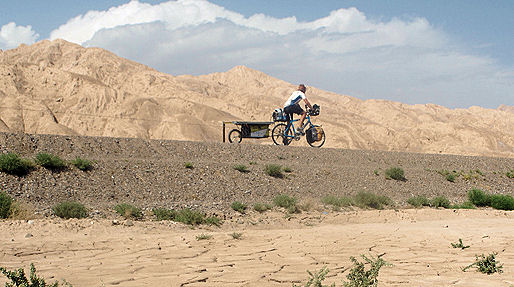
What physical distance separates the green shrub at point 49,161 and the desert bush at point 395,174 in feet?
42.1

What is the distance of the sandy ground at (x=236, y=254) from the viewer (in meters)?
5.52

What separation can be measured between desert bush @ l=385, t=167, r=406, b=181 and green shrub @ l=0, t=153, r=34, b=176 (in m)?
13.8

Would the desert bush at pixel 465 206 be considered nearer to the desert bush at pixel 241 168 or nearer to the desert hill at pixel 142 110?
the desert bush at pixel 241 168

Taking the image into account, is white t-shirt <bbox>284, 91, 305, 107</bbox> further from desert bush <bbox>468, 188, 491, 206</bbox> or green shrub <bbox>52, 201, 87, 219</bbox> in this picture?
green shrub <bbox>52, 201, 87, 219</bbox>

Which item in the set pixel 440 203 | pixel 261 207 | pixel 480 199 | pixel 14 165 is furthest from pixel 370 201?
pixel 14 165

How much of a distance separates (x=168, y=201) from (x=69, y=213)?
11.6 feet

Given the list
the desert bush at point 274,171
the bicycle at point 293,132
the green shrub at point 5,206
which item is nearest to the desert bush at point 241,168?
the desert bush at point 274,171

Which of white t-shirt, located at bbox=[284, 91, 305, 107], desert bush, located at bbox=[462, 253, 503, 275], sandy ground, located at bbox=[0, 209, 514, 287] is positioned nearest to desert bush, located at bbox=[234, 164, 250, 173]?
white t-shirt, located at bbox=[284, 91, 305, 107]

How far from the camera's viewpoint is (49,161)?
1408 centimetres

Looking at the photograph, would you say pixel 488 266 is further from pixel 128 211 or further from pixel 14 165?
pixel 14 165

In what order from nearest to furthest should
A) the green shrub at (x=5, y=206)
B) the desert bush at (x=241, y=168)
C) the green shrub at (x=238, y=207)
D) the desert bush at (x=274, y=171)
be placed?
the green shrub at (x=5, y=206) → the green shrub at (x=238, y=207) → the desert bush at (x=241, y=168) → the desert bush at (x=274, y=171)

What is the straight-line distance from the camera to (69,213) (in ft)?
35.6

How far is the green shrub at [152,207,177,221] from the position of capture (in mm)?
11547

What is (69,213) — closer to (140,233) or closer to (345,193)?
(140,233)
